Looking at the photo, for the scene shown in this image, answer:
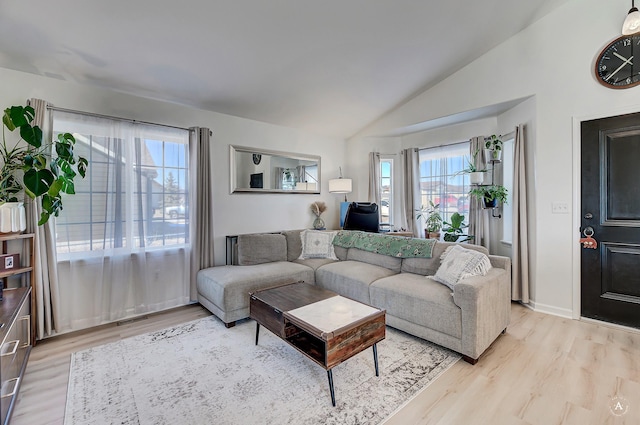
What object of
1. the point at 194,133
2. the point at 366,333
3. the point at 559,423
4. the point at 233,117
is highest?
the point at 233,117

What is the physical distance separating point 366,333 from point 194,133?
2.94 m

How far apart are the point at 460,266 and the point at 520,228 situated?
4.56ft

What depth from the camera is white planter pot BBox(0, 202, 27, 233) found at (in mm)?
2244

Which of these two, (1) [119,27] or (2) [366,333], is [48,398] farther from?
(1) [119,27]

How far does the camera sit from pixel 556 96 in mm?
3084

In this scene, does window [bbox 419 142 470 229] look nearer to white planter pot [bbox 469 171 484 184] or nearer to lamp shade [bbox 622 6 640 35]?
white planter pot [bbox 469 171 484 184]

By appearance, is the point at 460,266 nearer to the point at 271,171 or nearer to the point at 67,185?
the point at 271,171

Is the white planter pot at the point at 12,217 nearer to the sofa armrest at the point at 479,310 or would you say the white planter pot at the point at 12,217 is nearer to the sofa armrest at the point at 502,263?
the sofa armrest at the point at 479,310

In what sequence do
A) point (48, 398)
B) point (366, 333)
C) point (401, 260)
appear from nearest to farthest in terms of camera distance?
1. point (48, 398)
2. point (366, 333)
3. point (401, 260)

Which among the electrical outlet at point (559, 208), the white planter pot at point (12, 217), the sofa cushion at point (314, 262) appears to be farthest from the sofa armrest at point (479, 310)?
the white planter pot at point (12, 217)

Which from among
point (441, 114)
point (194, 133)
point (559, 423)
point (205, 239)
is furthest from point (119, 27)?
point (559, 423)

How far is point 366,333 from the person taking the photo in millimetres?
2010

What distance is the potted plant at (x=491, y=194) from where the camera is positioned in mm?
3669

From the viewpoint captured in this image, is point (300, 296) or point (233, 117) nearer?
point (300, 296)
